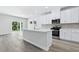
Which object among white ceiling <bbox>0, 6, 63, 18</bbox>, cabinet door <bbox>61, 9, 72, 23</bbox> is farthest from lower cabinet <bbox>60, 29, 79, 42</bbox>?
white ceiling <bbox>0, 6, 63, 18</bbox>

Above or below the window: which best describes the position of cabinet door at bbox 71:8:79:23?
above

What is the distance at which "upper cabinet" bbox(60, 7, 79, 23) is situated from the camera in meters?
3.67

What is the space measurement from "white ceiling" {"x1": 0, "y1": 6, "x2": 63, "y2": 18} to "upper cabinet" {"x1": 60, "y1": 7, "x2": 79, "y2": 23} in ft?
2.79

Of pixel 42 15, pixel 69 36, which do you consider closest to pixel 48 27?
pixel 42 15

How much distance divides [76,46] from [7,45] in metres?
2.56

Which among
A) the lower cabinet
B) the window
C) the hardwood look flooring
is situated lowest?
the hardwood look flooring

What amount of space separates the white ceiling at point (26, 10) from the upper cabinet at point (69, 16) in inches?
33.5

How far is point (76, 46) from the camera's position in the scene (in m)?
2.86

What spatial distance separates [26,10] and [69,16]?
2.14 metres

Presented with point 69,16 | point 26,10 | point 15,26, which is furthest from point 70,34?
point 15,26

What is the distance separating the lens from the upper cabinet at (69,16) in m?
3.67

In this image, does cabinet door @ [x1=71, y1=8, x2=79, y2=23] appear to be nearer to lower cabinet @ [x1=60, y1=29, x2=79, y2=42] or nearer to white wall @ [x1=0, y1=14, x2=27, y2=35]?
lower cabinet @ [x1=60, y1=29, x2=79, y2=42]

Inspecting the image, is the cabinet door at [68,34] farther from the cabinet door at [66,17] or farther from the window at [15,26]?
the window at [15,26]

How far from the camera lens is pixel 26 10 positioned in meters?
3.74
